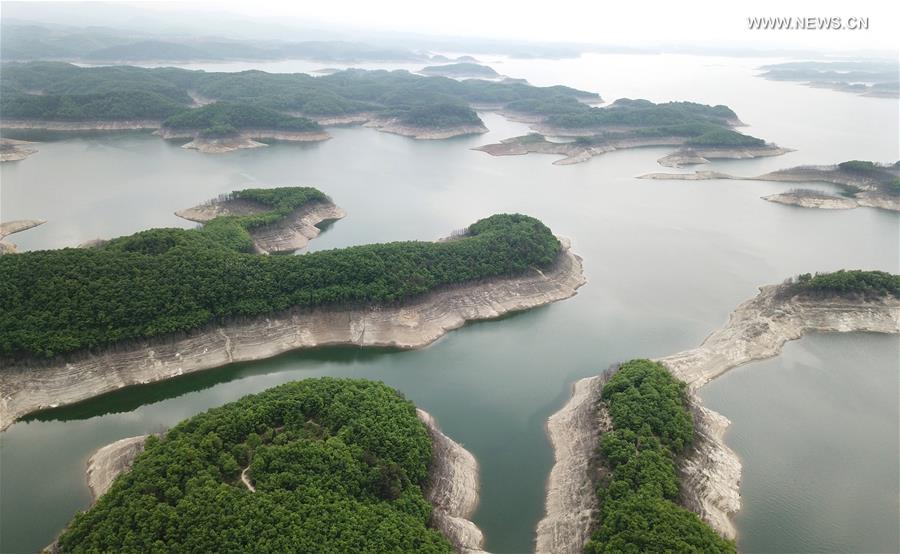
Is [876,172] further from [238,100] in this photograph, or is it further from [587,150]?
[238,100]

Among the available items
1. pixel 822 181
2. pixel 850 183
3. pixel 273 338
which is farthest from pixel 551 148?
pixel 273 338

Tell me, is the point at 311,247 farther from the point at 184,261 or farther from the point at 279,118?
the point at 279,118

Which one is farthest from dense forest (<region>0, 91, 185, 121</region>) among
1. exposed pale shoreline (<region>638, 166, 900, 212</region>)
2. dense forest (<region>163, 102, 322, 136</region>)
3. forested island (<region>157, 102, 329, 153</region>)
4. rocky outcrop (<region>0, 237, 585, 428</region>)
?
exposed pale shoreline (<region>638, 166, 900, 212</region>)

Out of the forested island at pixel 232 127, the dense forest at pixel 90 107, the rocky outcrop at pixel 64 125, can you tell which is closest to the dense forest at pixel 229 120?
the forested island at pixel 232 127

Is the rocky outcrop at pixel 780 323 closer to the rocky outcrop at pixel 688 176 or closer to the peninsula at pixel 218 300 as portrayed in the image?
the peninsula at pixel 218 300

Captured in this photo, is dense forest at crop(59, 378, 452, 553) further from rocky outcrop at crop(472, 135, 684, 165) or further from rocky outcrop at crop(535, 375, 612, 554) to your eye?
rocky outcrop at crop(472, 135, 684, 165)

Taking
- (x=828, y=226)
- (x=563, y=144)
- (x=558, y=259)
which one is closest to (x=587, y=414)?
(x=558, y=259)
